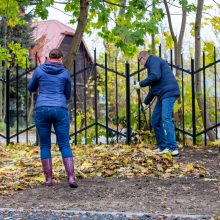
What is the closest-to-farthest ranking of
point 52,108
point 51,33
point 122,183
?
point 52,108 < point 122,183 < point 51,33

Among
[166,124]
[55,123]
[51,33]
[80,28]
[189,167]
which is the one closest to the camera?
[55,123]

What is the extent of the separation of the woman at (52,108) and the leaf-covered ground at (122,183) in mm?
298

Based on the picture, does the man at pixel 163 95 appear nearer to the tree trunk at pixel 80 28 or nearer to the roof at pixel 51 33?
the tree trunk at pixel 80 28

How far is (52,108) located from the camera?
4.92 meters

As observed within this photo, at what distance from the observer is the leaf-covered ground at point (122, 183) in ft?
13.9

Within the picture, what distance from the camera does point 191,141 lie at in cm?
889

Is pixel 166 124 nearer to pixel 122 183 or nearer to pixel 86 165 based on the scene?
pixel 86 165

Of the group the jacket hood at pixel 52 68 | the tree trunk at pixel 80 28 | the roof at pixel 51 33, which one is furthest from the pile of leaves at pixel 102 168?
the roof at pixel 51 33

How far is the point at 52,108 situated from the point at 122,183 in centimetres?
117

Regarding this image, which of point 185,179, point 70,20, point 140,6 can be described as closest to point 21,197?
point 185,179

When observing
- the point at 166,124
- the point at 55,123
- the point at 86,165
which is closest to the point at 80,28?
the point at 166,124

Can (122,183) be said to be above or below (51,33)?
below

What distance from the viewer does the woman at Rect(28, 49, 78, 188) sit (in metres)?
4.95

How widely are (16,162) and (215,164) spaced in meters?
2.83
